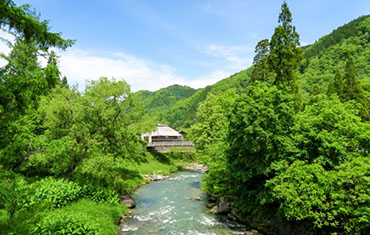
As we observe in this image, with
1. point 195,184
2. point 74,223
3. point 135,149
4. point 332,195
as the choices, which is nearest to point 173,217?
point 135,149

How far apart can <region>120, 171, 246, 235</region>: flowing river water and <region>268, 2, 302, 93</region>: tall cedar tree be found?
16504 millimetres

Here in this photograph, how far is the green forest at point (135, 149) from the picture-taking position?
8.22 metres

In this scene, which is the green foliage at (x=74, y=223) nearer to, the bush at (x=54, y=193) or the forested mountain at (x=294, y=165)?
the bush at (x=54, y=193)

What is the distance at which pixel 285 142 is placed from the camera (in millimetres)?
14781

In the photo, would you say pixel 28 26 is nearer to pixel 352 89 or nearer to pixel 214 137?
pixel 214 137

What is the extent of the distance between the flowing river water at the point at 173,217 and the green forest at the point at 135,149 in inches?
62.2

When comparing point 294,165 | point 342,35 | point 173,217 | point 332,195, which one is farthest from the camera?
point 342,35

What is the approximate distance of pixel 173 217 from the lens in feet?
61.3

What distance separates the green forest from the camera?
8219 mm

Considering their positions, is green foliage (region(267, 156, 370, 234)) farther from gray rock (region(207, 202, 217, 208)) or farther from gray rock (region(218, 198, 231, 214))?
gray rock (region(207, 202, 217, 208))

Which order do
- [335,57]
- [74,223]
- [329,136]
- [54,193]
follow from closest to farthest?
[74,223]
[329,136]
[54,193]
[335,57]

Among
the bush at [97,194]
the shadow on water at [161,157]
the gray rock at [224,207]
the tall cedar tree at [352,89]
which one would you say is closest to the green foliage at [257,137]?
the gray rock at [224,207]

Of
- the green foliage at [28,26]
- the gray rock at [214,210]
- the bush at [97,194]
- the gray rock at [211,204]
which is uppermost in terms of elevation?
the green foliage at [28,26]

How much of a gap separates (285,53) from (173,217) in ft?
73.8
